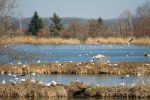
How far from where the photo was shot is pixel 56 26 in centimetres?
9381

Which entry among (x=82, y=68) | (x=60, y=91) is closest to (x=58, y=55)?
(x=82, y=68)

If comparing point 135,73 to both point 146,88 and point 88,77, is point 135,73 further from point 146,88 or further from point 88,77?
point 146,88

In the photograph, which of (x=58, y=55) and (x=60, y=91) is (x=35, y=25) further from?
(x=60, y=91)

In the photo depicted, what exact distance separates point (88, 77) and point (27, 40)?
142 feet

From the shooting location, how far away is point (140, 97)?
74.9ft

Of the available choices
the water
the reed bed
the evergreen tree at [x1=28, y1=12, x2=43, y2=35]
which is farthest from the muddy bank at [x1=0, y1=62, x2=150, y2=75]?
the evergreen tree at [x1=28, y1=12, x2=43, y2=35]

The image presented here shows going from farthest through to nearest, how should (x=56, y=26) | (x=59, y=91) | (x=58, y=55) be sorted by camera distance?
(x=56, y=26), (x=58, y=55), (x=59, y=91)

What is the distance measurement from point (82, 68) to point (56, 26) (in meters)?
61.5

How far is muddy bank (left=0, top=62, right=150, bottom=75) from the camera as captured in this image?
3200 cm

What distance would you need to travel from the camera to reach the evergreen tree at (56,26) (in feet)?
304

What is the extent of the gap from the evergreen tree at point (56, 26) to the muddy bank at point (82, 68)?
5841 cm

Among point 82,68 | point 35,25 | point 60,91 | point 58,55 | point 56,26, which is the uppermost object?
point 35,25

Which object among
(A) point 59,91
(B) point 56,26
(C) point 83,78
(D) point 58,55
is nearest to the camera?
(A) point 59,91

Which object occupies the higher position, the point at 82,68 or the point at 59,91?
the point at 82,68
